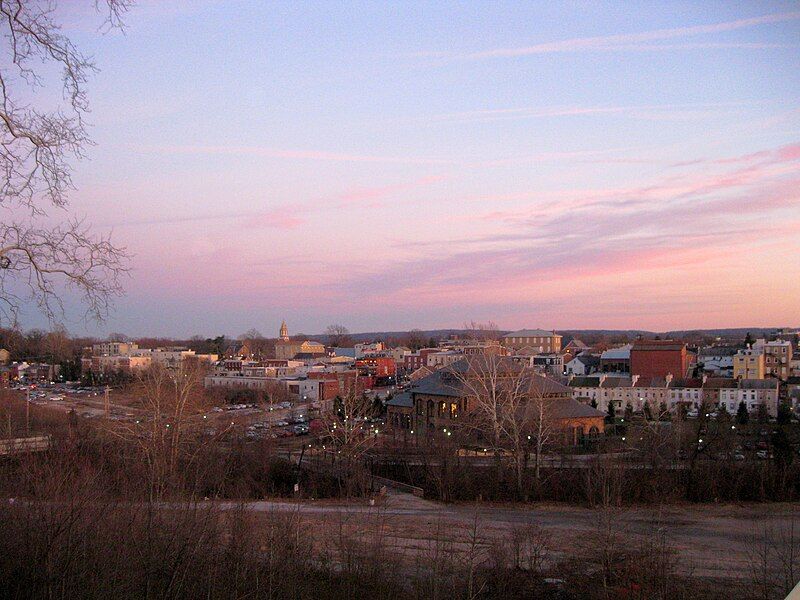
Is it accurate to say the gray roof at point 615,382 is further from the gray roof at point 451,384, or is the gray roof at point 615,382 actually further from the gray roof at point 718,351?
the gray roof at point 718,351

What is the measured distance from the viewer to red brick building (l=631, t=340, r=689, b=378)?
2594 inches

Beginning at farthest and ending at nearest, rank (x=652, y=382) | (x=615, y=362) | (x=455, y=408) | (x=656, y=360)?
1. (x=615, y=362)
2. (x=656, y=360)
3. (x=652, y=382)
4. (x=455, y=408)

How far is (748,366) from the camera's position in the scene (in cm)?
6538

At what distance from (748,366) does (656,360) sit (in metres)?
8.47

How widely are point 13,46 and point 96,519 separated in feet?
14.4

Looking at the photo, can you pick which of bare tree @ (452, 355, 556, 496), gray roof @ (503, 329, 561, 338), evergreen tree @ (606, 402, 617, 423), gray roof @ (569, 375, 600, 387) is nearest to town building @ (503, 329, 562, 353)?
gray roof @ (503, 329, 561, 338)

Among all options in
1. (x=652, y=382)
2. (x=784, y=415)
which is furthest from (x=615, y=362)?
(x=784, y=415)

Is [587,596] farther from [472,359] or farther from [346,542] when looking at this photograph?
[472,359]

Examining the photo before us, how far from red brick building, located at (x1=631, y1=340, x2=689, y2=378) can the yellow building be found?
16.3 feet

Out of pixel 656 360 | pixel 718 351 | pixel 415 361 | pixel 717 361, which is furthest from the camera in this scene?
pixel 415 361

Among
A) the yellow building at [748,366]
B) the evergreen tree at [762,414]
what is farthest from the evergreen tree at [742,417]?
the yellow building at [748,366]

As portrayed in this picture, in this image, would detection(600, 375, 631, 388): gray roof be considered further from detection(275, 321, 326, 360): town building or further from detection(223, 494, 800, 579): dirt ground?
detection(275, 321, 326, 360): town building

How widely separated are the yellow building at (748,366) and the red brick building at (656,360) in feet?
16.3

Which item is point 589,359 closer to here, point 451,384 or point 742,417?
point 742,417
